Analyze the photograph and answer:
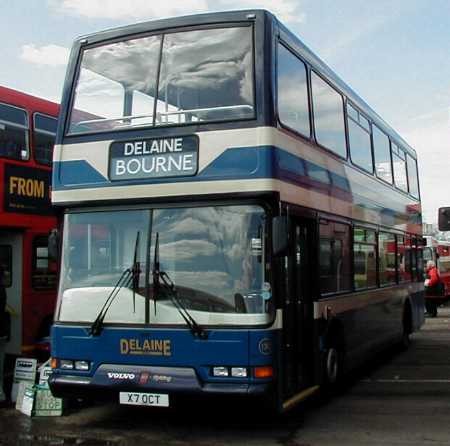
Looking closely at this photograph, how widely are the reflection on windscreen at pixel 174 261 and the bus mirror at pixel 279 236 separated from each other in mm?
197

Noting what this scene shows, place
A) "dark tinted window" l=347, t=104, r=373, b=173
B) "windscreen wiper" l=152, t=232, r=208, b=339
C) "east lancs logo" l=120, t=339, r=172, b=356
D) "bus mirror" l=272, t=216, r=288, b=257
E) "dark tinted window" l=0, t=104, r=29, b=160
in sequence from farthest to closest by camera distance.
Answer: "dark tinted window" l=0, t=104, r=29, b=160 → "dark tinted window" l=347, t=104, r=373, b=173 → "east lancs logo" l=120, t=339, r=172, b=356 → "windscreen wiper" l=152, t=232, r=208, b=339 → "bus mirror" l=272, t=216, r=288, b=257

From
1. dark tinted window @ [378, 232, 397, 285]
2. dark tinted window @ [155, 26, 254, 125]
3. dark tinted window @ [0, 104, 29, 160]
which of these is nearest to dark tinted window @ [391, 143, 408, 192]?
dark tinted window @ [378, 232, 397, 285]

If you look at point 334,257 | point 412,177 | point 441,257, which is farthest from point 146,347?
point 441,257

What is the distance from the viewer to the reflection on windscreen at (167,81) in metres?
7.29

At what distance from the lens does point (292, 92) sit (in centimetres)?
796

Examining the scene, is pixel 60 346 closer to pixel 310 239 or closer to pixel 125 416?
pixel 125 416

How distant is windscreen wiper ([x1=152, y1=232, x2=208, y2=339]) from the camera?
267 inches

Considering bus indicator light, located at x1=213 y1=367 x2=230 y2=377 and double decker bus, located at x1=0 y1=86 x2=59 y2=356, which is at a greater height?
double decker bus, located at x1=0 y1=86 x2=59 y2=356

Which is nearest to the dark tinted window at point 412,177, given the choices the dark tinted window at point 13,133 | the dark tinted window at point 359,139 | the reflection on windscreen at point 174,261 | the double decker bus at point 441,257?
the dark tinted window at point 359,139

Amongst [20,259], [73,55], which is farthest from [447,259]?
[73,55]

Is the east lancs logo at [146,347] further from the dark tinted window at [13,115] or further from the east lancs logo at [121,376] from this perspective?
the dark tinted window at [13,115]

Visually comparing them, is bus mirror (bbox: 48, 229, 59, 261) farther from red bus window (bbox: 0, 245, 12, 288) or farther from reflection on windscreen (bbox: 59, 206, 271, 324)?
red bus window (bbox: 0, 245, 12, 288)

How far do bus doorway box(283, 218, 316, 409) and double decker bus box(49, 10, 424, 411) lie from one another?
0.07ft

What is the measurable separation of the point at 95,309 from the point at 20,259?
4884 millimetres
